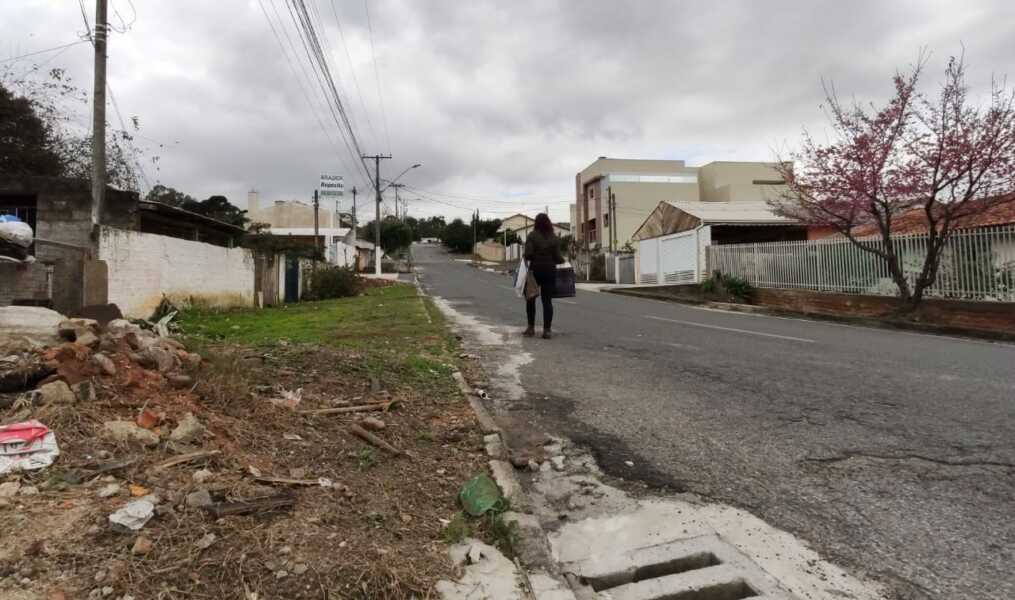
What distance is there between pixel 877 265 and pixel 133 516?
16.9 metres

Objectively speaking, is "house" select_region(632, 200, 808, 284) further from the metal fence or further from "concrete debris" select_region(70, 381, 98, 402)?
"concrete debris" select_region(70, 381, 98, 402)

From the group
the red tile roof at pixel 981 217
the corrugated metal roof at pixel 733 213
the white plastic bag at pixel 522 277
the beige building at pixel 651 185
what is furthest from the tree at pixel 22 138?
the beige building at pixel 651 185

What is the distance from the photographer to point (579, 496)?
10.4 ft

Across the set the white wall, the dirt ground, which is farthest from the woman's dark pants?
the white wall

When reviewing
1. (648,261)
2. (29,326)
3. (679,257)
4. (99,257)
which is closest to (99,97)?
(99,257)

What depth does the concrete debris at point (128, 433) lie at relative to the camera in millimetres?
2918

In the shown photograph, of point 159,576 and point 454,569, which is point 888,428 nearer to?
point 454,569

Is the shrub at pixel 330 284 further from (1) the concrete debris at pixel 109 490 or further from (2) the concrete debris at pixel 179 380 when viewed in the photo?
(1) the concrete debris at pixel 109 490

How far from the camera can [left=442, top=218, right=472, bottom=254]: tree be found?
92.4 metres

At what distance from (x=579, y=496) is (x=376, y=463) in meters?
1.09

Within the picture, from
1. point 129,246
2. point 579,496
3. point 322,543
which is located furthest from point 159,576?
point 129,246

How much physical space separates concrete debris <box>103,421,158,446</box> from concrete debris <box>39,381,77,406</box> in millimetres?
389

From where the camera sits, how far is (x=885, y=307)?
14.2 metres

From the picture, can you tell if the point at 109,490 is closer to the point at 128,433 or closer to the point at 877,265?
the point at 128,433
